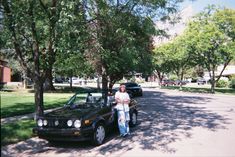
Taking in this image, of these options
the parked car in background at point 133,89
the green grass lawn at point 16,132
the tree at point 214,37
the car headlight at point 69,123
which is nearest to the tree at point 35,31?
the green grass lawn at point 16,132

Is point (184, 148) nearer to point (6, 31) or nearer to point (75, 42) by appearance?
point (75, 42)

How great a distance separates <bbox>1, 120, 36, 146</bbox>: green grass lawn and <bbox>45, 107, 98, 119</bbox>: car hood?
134 cm

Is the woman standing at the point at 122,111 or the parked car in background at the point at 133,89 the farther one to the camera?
the parked car in background at the point at 133,89

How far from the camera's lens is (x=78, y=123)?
34.2ft

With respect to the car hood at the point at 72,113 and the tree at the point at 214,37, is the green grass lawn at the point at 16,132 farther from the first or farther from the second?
the tree at the point at 214,37

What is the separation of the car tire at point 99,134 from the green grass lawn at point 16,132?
239 cm

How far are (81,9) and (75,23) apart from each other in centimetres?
174

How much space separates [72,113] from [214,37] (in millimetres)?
39339

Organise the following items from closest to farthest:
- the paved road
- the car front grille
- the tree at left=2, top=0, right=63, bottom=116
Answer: the paved road
the car front grille
the tree at left=2, top=0, right=63, bottom=116

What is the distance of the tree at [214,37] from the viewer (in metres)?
47.4

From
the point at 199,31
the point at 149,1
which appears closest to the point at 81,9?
the point at 149,1

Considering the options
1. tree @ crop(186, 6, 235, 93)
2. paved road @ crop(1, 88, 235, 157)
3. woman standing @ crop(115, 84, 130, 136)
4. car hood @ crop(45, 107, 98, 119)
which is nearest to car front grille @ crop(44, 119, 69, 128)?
car hood @ crop(45, 107, 98, 119)

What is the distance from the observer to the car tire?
428 inches

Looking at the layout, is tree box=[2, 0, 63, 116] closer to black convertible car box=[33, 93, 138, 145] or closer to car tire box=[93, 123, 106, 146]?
black convertible car box=[33, 93, 138, 145]
